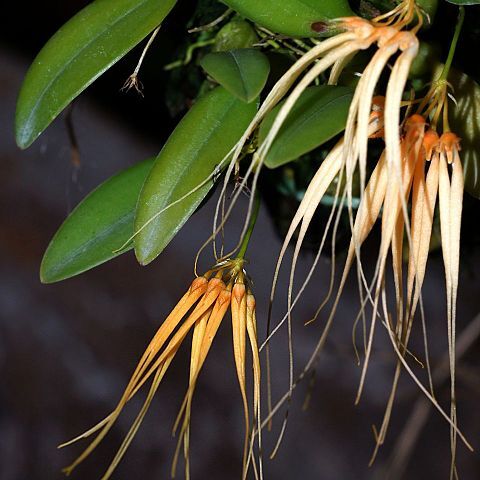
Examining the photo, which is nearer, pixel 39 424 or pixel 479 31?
pixel 479 31

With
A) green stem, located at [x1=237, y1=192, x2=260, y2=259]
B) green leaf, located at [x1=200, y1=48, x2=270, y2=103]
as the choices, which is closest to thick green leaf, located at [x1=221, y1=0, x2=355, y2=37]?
green leaf, located at [x1=200, y1=48, x2=270, y2=103]

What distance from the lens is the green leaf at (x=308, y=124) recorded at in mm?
429

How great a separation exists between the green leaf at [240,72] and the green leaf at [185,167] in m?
0.05

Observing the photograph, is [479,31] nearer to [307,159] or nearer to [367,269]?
[307,159]

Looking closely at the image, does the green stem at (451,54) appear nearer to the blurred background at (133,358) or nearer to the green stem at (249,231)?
the green stem at (249,231)

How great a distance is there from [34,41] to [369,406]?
886mm

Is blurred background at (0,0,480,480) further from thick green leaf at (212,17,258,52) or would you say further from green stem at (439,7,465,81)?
green stem at (439,7,465,81)

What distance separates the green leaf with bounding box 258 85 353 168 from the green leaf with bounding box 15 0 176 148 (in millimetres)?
157

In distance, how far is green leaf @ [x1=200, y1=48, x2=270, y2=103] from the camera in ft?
1.49

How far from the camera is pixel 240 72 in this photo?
0.47 m

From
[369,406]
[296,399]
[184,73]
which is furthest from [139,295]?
[184,73]

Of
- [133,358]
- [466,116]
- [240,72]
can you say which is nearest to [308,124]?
[240,72]

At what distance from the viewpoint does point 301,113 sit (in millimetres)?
461

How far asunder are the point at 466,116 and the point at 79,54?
0.32 m
